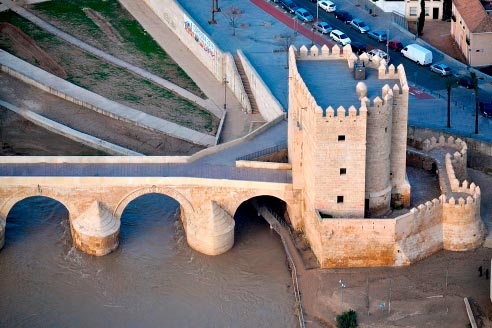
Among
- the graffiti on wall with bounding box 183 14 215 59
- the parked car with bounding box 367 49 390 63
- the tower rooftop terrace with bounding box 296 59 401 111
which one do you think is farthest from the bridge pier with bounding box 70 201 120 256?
the parked car with bounding box 367 49 390 63

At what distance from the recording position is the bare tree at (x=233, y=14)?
164m

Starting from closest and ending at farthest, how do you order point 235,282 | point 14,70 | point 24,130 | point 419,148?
point 235,282
point 419,148
point 24,130
point 14,70

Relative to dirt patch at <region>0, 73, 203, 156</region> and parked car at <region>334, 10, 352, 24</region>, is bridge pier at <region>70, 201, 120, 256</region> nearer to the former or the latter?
dirt patch at <region>0, 73, 203, 156</region>

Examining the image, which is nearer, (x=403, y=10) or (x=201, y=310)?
(x=201, y=310)

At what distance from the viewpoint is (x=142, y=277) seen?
123 meters

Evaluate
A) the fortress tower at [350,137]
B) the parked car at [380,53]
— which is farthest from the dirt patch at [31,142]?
the parked car at [380,53]

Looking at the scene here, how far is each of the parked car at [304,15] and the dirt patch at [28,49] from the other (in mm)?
27377

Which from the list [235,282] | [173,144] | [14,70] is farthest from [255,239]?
[14,70]

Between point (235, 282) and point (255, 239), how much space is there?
23.2 feet

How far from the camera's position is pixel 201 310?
11844cm

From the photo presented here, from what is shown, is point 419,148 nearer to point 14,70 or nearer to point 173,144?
point 173,144

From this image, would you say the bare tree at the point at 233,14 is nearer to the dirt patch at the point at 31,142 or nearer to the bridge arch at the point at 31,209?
the dirt patch at the point at 31,142

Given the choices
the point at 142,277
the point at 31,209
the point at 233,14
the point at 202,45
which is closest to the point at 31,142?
the point at 31,209

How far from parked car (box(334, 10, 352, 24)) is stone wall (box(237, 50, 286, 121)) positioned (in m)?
15.9
